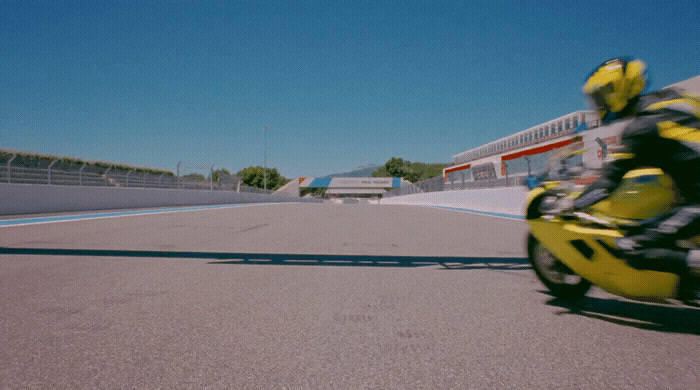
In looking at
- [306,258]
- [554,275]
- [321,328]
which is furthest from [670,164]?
[306,258]

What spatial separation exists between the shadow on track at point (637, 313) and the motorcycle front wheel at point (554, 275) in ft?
0.26

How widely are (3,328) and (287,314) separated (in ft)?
5.98

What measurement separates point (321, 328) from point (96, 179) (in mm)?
18132

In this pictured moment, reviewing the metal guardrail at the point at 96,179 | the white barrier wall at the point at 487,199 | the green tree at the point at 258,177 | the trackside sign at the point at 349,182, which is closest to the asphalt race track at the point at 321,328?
the white barrier wall at the point at 487,199

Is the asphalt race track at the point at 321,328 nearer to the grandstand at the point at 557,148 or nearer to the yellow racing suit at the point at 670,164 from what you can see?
the yellow racing suit at the point at 670,164

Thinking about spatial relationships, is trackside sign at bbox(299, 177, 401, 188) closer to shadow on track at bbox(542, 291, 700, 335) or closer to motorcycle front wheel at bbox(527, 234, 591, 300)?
motorcycle front wheel at bbox(527, 234, 591, 300)

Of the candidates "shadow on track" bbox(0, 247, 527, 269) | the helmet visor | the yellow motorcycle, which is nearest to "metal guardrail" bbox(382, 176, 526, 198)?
"shadow on track" bbox(0, 247, 527, 269)

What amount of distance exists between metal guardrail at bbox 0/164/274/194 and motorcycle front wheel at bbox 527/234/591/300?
50.2ft

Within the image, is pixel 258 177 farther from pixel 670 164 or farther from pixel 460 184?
pixel 670 164

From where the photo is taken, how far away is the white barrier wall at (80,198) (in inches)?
563

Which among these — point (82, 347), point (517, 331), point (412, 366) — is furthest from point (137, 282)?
point (517, 331)

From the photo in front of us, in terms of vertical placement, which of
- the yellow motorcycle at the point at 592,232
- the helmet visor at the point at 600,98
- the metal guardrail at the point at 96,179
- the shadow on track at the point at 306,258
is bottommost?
the shadow on track at the point at 306,258

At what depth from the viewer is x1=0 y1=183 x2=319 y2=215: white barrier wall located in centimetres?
1431

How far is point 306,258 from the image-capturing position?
625cm
